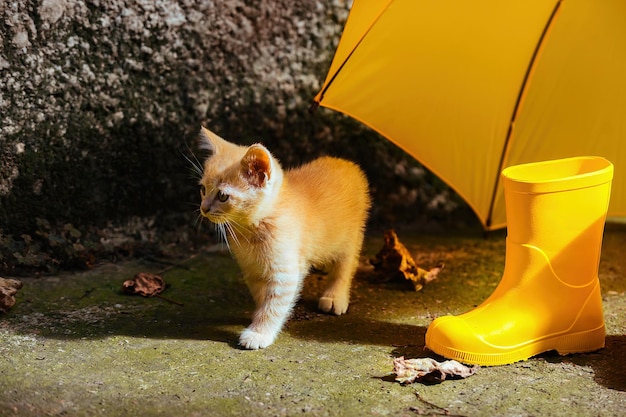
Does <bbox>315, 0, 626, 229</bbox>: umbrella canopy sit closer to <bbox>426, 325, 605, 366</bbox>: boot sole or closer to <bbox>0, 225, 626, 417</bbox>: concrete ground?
<bbox>0, 225, 626, 417</bbox>: concrete ground

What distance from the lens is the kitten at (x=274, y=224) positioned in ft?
7.48

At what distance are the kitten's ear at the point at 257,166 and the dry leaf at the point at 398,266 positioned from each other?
2.57 ft

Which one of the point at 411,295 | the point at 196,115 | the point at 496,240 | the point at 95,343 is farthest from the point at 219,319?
the point at 496,240

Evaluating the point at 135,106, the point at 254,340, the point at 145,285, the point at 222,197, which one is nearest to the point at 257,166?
the point at 222,197

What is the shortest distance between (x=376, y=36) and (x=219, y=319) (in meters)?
1.04

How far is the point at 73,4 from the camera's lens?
2.67 meters

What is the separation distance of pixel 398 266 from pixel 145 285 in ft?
3.04

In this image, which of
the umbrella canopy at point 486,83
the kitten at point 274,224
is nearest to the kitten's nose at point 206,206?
the kitten at point 274,224

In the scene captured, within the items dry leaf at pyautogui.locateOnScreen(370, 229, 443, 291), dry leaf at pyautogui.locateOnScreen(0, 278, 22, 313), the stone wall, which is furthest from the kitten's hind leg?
dry leaf at pyautogui.locateOnScreen(0, 278, 22, 313)

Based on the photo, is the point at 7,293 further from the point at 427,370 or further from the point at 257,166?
the point at 427,370

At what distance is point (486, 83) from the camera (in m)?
2.71

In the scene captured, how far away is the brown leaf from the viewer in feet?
8.75

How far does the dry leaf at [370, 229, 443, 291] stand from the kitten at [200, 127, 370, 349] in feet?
0.87

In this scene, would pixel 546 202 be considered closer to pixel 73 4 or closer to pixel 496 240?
pixel 496 240
